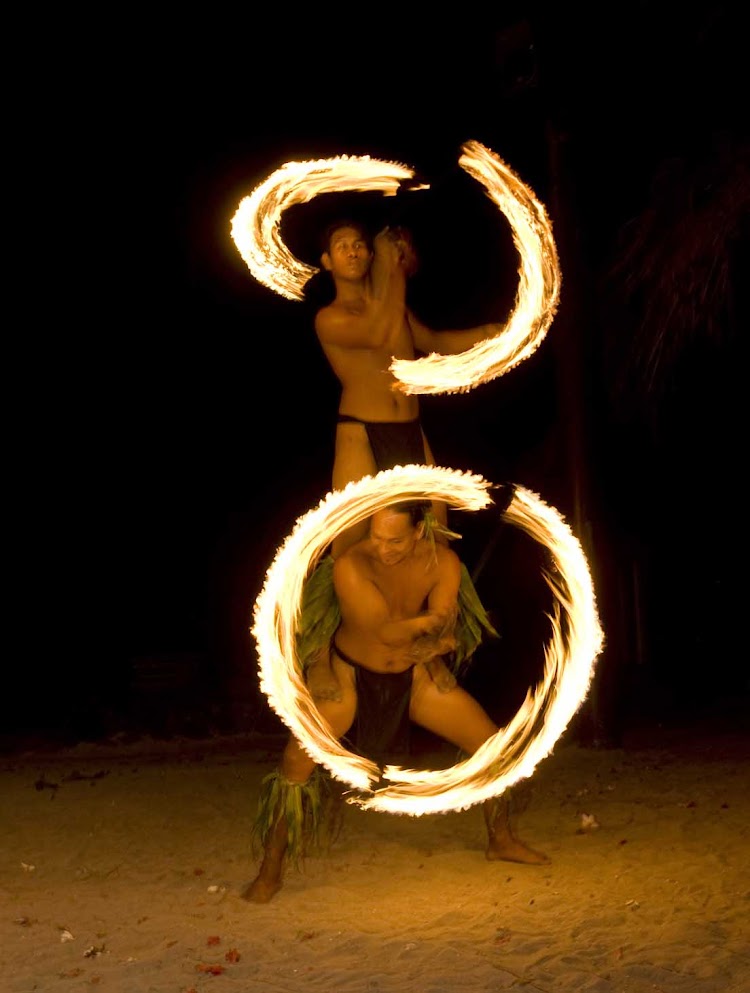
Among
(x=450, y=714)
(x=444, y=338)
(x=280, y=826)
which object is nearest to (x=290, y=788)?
(x=280, y=826)

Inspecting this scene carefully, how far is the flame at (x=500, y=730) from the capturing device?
4883 millimetres

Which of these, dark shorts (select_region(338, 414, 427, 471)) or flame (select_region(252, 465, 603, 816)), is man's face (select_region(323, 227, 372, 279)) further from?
flame (select_region(252, 465, 603, 816))

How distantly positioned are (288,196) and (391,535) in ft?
4.67

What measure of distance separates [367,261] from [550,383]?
18.9ft

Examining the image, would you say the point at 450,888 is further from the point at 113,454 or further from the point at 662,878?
the point at 113,454

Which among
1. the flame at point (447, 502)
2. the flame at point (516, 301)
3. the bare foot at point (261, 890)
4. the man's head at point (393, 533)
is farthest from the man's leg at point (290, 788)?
the flame at point (516, 301)

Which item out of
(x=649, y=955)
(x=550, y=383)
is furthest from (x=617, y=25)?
(x=649, y=955)

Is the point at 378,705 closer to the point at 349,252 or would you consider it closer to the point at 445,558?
the point at 445,558

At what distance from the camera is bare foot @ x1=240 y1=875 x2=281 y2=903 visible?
205 inches

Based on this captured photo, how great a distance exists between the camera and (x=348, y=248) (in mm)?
5055

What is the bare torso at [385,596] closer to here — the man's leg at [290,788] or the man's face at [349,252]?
the man's leg at [290,788]

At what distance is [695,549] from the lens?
11.1m

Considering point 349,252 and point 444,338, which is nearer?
point 349,252

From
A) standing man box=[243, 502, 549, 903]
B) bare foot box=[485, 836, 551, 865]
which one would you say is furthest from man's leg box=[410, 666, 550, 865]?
bare foot box=[485, 836, 551, 865]
